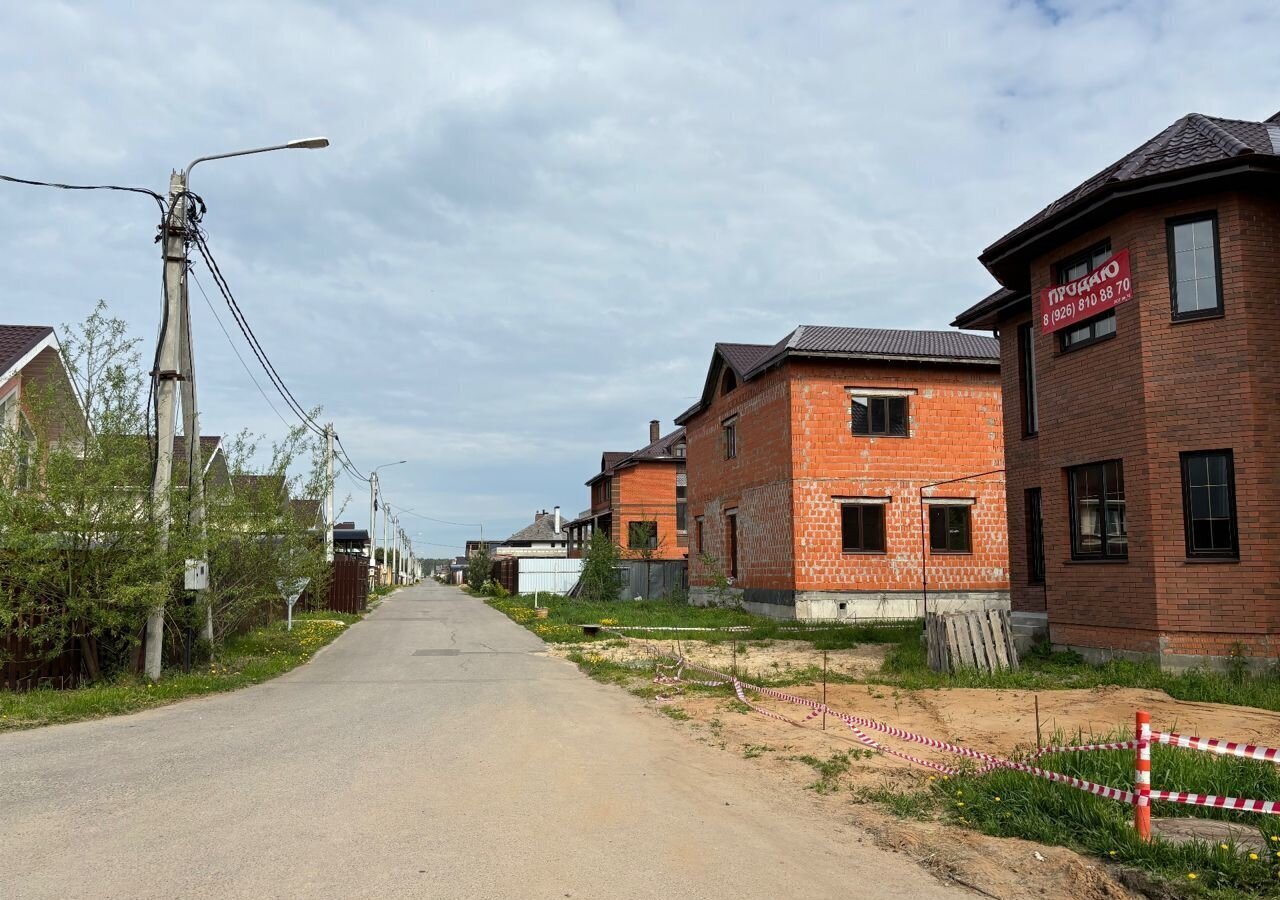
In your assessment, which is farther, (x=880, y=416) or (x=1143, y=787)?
(x=880, y=416)

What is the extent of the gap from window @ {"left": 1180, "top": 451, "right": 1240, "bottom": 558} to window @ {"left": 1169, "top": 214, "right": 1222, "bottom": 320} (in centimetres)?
197

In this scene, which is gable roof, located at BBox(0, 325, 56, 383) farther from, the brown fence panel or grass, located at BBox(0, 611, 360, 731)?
the brown fence panel

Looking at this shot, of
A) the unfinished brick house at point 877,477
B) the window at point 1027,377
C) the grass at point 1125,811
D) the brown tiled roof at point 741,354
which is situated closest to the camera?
the grass at point 1125,811

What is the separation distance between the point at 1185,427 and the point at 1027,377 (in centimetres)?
504

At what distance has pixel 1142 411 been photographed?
1299cm

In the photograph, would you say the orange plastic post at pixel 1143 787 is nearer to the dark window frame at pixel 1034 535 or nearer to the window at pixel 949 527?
the dark window frame at pixel 1034 535

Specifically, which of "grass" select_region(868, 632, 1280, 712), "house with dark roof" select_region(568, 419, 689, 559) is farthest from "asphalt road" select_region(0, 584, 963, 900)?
"house with dark roof" select_region(568, 419, 689, 559)

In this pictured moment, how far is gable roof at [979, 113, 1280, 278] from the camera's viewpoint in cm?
1221

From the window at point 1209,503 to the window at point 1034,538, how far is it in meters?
4.47

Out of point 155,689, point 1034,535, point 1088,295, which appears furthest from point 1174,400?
point 155,689

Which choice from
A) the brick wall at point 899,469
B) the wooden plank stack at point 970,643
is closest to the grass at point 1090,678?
the wooden plank stack at point 970,643

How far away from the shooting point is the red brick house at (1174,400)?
40.3 ft

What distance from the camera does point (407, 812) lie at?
22.2ft

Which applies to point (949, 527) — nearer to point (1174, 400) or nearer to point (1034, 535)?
point (1034, 535)
